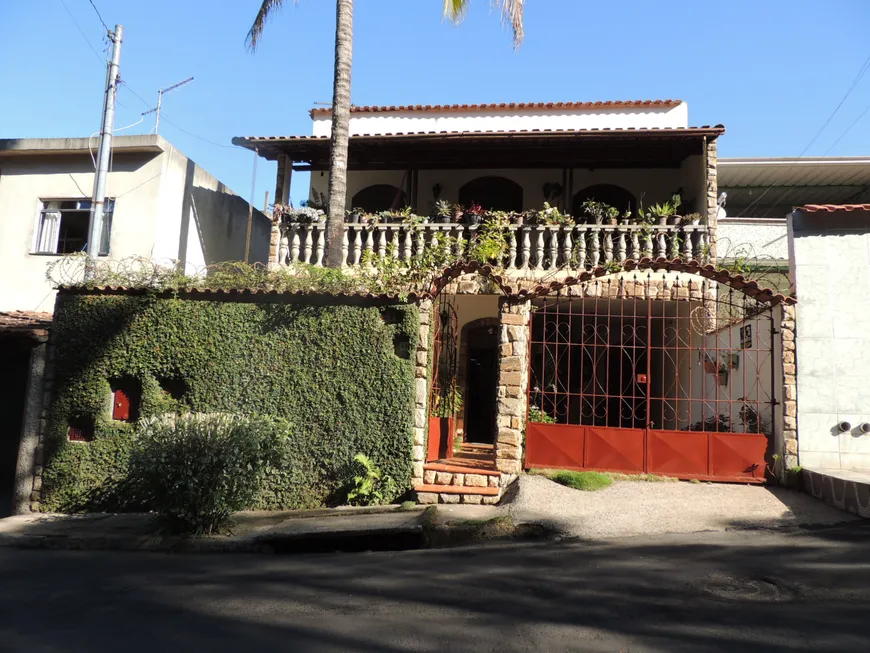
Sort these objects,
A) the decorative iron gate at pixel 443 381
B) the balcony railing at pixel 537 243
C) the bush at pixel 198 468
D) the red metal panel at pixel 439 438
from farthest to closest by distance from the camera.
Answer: the balcony railing at pixel 537 243
the decorative iron gate at pixel 443 381
the red metal panel at pixel 439 438
the bush at pixel 198 468

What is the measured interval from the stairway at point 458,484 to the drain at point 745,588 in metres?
3.18

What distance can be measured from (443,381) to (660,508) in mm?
3731

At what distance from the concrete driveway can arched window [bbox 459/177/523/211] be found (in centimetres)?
738

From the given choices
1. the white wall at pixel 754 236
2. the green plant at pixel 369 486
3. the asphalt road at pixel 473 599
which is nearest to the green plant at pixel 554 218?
the white wall at pixel 754 236

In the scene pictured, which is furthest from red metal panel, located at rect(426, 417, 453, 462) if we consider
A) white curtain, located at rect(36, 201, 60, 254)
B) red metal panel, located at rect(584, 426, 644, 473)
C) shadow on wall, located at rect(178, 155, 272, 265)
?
white curtain, located at rect(36, 201, 60, 254)

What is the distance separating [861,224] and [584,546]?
5.55 metres

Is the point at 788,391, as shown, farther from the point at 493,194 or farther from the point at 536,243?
the point at 493,194

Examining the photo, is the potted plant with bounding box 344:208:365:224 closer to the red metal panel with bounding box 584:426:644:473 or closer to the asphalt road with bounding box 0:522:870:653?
the red metal panel with bounding box 584:426:644:473

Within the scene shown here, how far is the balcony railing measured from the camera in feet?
34.5

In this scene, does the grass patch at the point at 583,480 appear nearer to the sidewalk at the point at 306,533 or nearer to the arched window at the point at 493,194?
the sidewalk at the point at 306,533

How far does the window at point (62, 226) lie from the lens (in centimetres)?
1266

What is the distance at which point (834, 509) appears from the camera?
6848 mm

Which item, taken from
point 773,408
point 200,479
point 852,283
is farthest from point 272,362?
point 852,283

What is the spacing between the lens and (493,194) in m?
13.7
